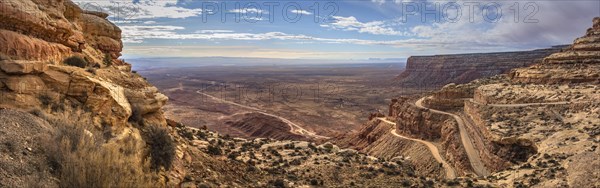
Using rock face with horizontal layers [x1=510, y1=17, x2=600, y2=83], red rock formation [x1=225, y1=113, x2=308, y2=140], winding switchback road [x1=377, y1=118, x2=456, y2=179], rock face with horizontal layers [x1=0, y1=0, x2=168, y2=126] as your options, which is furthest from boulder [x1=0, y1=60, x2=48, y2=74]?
red rock formation [x1=225, y1=113, x2=308, y2=140]

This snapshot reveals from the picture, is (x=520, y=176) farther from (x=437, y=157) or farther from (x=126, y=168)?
(x=126, y=168)

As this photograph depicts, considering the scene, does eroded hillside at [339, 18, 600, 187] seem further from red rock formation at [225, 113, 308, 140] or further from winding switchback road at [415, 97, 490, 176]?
red rock formation at [225, 113, 308, 140]

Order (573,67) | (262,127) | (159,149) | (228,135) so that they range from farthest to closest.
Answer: (262,127)
(573,67)
(228,135)
(159,149)

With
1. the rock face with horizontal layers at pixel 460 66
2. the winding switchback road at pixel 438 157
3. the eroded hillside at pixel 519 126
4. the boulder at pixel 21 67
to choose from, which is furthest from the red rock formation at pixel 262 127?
the rock face with horizontal layers at pixel 460 66

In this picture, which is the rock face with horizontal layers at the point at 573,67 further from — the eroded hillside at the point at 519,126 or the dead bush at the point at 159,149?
the dead bush at the point at 159,149

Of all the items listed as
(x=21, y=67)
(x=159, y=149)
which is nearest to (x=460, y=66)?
(x=159, y=149)

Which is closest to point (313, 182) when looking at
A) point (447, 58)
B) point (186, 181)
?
point (186, 181)

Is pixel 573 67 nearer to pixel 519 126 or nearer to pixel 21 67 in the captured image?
pixel 519 126
